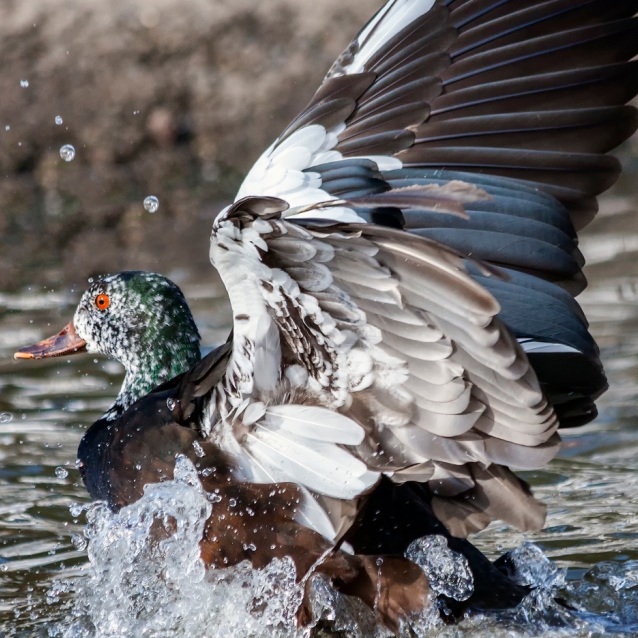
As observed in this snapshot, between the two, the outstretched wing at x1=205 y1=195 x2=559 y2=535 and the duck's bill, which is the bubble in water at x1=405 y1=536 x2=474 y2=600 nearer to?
the outstretched wing at x1=205 y1=195 x2=559 y2=535

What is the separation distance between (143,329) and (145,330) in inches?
0.5

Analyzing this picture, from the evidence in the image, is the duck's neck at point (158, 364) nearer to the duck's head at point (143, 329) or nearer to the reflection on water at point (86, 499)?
the duck's head at point (143, 329)

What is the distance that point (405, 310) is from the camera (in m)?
2.88

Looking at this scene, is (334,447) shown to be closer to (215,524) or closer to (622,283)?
(215,524)

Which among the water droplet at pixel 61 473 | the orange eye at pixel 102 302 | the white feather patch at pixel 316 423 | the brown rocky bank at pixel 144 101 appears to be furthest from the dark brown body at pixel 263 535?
the brown rocky bank at pixel 144 101

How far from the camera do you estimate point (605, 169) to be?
12.2 ft

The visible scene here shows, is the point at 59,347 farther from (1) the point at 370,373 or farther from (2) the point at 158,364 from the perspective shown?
(1) the point at 370,373

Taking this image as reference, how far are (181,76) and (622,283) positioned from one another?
16.6 ft

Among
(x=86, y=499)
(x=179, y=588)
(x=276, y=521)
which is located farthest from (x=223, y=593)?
(x=86, y=499)

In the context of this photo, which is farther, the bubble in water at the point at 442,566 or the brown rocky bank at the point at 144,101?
the brown rocky bank at the point at 144,101

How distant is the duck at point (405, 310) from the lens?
2.84m

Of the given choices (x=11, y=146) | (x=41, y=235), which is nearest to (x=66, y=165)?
(x=11, y=146)

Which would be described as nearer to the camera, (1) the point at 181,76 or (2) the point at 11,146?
(2) the point at 11,146

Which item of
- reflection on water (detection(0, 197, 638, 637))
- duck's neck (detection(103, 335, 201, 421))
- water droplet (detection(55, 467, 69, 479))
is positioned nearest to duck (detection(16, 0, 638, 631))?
duck's neck (detection(103, 335, 201, 421))
